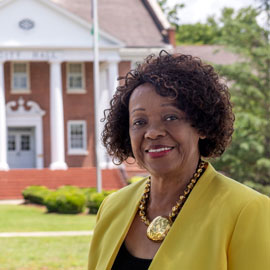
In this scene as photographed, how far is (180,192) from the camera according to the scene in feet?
8.54

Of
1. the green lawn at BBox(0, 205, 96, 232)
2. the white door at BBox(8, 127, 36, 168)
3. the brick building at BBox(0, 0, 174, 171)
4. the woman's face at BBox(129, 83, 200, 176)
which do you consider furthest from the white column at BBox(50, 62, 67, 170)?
the woman's face at BBox(129, 83, 200, 176)

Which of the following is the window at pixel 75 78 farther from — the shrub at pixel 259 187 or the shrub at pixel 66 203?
the shrub at pixel 66 203

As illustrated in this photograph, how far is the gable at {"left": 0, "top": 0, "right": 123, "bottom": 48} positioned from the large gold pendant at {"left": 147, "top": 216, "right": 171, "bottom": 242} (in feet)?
92.6

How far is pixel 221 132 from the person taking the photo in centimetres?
267

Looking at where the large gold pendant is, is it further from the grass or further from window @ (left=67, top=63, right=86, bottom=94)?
window @ (left=67, top=63, right=86, bottom=94)

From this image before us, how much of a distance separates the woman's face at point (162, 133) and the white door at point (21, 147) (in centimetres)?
3003

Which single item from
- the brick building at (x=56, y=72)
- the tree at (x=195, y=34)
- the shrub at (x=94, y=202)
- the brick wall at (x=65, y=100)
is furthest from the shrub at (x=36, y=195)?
the tree at (x=195, y=34)

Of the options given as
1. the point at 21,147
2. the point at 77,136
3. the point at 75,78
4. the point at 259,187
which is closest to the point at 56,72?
the point at 75,78

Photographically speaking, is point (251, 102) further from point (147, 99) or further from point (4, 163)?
point (147, 99)

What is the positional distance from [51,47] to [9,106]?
4006 mm

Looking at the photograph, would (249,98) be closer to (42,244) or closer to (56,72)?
(56,72)

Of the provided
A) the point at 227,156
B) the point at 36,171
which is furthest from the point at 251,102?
the point at 36,171

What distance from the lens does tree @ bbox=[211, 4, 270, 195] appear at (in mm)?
23891

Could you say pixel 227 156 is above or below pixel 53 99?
below
